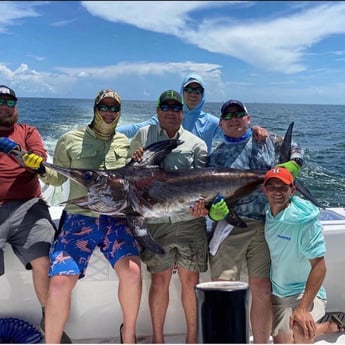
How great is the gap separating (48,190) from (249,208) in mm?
2408

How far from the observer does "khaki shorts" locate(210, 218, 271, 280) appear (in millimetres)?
2463

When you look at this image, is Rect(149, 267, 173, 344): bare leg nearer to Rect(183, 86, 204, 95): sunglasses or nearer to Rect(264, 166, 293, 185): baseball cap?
Rect(264, 166, 293, 185): baseball cap

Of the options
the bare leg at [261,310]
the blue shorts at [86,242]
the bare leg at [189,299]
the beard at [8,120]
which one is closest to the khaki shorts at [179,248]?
the bare leg at [189,299]

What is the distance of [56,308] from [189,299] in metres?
0.72

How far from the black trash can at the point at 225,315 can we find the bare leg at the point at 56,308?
87 centimetres

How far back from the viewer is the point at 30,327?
2604mm

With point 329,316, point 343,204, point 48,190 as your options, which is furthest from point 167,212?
point 343,204

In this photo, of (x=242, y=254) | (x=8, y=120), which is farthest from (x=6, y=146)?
(x=242, y=254)

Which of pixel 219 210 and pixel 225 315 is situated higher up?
pixel 219 210

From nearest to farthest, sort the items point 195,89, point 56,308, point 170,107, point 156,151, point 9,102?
point 56,308, point 156,151, point 170,107, point 9,102, point 195,89

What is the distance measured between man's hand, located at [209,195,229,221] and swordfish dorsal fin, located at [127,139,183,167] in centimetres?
38

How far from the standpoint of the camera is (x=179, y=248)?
2.50 m

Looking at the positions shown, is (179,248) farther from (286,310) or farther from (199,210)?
(286,310)

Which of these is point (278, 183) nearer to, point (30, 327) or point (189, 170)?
point (189, 170)
